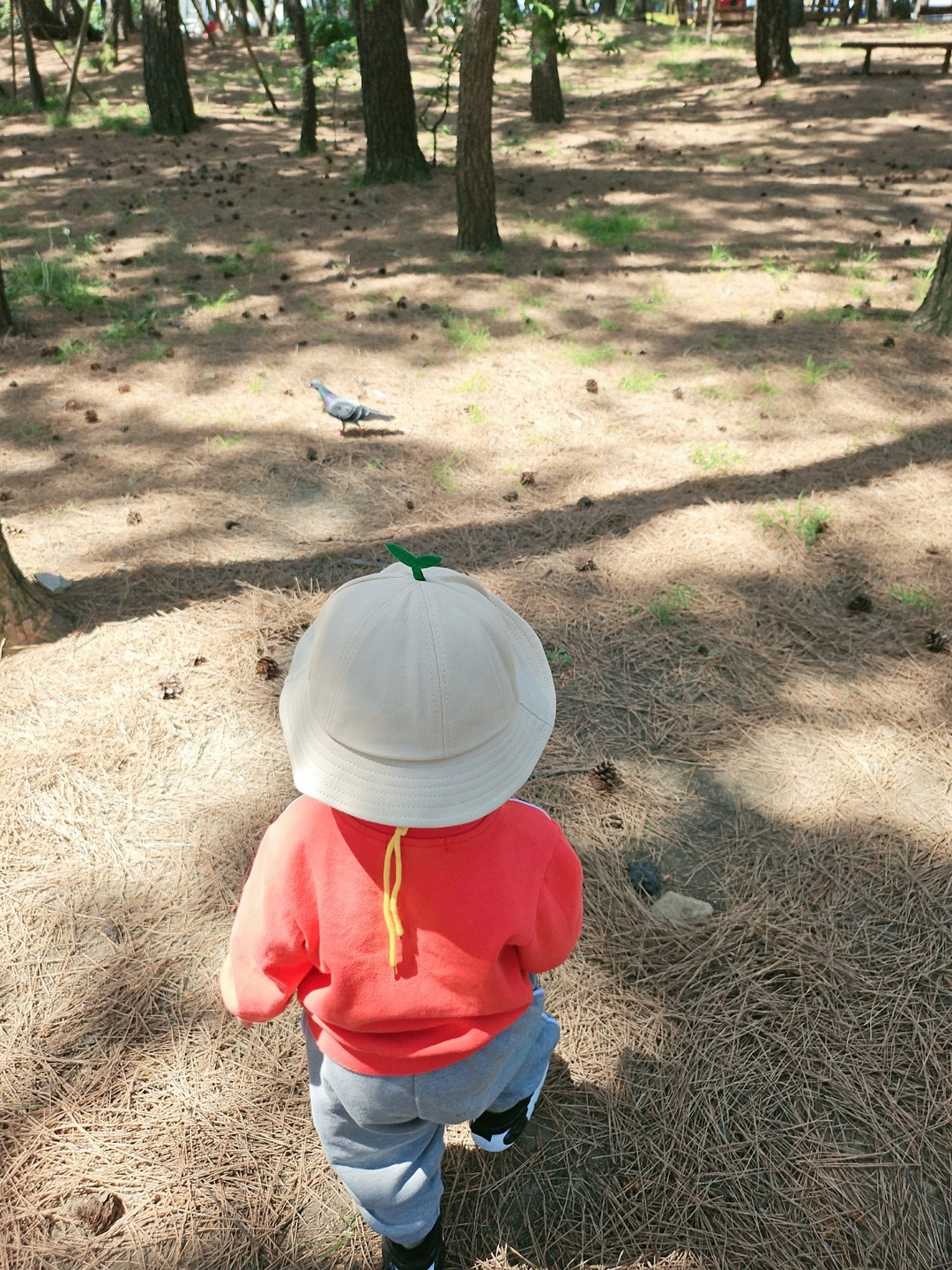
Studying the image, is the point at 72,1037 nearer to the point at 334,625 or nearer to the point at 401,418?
the point at 334,625

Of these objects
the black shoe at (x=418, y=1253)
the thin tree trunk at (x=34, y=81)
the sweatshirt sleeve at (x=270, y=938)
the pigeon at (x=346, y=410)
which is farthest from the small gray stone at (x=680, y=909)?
the thin tree trunk at (x=34, y=81)

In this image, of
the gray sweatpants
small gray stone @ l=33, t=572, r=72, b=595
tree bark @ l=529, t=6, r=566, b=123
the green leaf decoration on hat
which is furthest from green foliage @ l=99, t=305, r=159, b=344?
tree bark @ l=529, t=6, r=566, b=123

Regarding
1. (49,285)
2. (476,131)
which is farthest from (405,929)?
(49,285)

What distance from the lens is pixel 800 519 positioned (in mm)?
3898

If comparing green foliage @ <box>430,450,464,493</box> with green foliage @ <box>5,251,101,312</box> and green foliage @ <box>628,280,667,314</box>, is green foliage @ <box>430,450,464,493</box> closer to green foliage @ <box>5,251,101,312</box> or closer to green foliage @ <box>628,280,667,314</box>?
green foliage @ <box>628,280,667,314</box>

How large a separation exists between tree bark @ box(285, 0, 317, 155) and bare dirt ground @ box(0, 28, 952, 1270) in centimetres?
433

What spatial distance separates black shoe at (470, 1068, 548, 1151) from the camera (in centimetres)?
178

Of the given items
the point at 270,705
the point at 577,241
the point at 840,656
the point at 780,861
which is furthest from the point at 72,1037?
the point at 577,241

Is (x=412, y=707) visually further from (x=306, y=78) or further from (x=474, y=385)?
(x=306, y=78)

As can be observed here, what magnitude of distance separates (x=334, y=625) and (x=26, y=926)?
1.70m

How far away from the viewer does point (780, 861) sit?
96.7 inches

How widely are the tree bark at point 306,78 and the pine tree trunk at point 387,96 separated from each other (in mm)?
1643

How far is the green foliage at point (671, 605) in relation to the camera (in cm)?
342

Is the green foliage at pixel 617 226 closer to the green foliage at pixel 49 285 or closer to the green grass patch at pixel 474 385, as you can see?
the green grass patch at pixel 474 385
